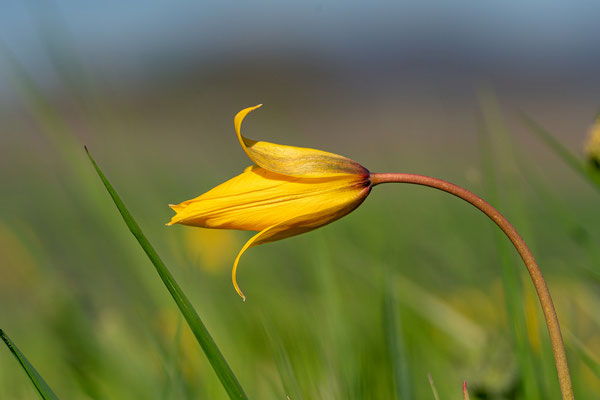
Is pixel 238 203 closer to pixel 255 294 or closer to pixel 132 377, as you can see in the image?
pixel 132 377

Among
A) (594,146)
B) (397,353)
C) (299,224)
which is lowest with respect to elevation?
(397,353)

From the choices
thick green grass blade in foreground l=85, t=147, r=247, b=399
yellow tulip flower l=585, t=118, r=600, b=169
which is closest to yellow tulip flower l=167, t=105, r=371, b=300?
thick green grass blade in foreground l=85, t=147, r=247, b=399

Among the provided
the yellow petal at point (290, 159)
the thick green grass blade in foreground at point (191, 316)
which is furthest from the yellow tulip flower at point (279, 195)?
the thick green grass blade in foreground at point (191, 316)

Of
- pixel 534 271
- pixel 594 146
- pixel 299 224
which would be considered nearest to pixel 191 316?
pixel 299 224

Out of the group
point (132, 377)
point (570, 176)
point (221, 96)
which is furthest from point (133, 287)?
point (221, 96)

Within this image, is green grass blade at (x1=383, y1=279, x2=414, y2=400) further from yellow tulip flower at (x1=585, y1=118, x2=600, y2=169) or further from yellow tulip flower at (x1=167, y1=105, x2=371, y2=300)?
yellow tulip flower at (x1=585, y1=118, x2=600, y2=169)

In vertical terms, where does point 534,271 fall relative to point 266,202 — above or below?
below

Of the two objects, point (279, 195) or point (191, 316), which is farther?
point (279, 195)

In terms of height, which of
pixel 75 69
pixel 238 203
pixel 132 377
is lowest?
pixel 132 377

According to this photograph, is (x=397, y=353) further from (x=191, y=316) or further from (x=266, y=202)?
(x=191, y=316)
